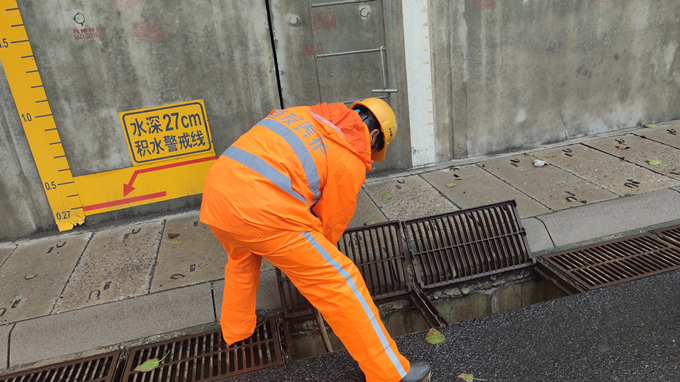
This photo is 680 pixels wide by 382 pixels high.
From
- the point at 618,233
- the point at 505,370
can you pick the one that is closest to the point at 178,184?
the point at 505,370

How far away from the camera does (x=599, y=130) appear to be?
599 cm

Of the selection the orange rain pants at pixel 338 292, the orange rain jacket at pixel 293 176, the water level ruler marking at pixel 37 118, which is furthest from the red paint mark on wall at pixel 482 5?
the water level ruler marking at pixel 37 118

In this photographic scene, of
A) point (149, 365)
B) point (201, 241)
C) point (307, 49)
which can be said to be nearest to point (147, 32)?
point (307, 49)

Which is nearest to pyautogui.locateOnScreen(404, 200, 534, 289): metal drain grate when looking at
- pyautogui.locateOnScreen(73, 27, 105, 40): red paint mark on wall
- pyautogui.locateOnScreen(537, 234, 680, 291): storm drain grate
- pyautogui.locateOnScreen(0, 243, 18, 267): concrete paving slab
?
pyautogui.locateOnScreen(537, 234, 680, 291): storm drain grate

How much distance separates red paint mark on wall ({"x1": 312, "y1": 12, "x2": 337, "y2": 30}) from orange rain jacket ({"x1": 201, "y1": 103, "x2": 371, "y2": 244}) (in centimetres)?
244

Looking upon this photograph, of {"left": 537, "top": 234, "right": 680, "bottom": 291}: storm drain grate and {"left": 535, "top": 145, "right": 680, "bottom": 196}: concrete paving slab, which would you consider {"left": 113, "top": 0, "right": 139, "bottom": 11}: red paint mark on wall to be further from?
{"left": 535, "top": 145, "right": 680, "bottom": 196}: concrete paving slab

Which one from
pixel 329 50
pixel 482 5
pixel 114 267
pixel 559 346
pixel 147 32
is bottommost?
pixel 559 346

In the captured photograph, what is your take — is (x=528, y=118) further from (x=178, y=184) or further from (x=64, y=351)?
(x=64, y=351)

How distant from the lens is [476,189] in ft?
15.3

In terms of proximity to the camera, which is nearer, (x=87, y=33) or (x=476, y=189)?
(x=87, y=33)

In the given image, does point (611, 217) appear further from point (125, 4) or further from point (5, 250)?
point (5, 250)

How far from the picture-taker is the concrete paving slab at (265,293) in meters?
3.19

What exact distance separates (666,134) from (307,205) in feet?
18.6

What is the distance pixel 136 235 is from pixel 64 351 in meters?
1.62
